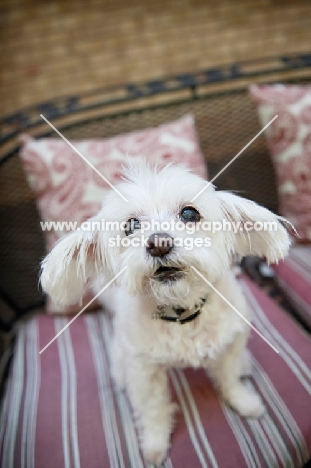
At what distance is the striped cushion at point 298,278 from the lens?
1.03 metres

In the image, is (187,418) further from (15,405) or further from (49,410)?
(15,405)

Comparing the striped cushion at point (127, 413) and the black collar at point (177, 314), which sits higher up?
the black collar at point (177, 314)

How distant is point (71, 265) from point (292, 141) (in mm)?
800

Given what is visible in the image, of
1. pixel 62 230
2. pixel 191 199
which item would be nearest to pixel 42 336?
pixel 62 230

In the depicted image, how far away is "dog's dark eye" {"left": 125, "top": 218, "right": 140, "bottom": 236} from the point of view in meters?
0.73

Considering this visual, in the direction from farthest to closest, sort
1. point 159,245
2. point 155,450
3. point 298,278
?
point 298,278 → point 155,450 → point 159,245

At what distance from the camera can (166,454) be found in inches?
30.3

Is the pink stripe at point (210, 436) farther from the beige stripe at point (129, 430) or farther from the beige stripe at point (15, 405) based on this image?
the beige stripe at point (15, 405)

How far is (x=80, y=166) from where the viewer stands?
109cm

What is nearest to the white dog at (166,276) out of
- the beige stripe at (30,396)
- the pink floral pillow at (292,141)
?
the beige stripe at (30,396)

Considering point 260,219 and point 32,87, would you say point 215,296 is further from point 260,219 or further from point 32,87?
point 32,87

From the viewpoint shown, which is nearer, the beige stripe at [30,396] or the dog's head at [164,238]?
the dog's head at [164,238]

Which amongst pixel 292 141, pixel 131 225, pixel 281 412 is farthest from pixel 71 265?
pixel 292 141

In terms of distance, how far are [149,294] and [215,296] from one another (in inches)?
6.8
